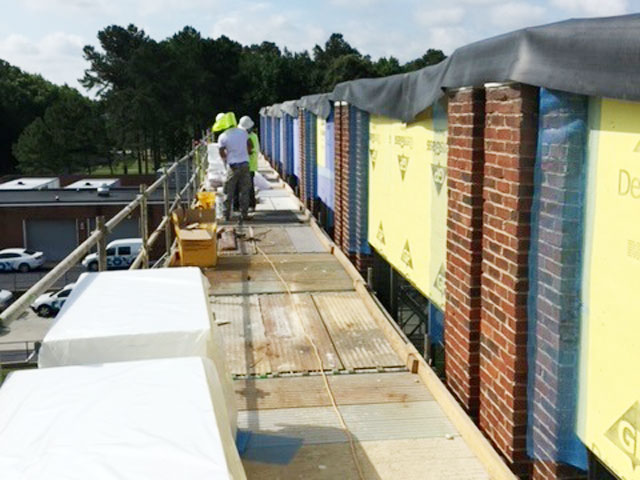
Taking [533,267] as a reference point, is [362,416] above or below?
below

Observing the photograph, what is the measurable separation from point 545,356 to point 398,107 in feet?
11.9

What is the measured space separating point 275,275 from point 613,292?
651cm

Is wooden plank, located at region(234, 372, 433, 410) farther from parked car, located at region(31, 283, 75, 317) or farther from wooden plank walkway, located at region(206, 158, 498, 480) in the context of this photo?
parked car, located at region(31, 283, 75, 317)

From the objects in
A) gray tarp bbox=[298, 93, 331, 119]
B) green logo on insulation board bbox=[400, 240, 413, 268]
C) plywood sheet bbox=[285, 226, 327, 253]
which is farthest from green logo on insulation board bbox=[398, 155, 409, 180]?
gray tarp bbox=[298, 93, 331, 119]

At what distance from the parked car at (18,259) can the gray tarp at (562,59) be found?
39.6 metres

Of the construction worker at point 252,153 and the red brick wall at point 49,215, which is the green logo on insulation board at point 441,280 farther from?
the red brick wall at point 49,215

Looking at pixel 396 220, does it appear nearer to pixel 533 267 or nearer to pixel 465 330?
pixel 465 330

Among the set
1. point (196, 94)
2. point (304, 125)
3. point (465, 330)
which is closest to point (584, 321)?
point (465, 330)

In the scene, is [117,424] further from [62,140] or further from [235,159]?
[62,140]

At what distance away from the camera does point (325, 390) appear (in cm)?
576

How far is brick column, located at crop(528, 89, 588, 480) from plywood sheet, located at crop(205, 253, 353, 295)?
4873mm

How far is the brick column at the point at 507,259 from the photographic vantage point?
13.9 feet

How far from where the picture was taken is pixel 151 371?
321 cm

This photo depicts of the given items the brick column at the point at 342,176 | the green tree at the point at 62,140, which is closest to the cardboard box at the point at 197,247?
the brick column at the point at 342,176
